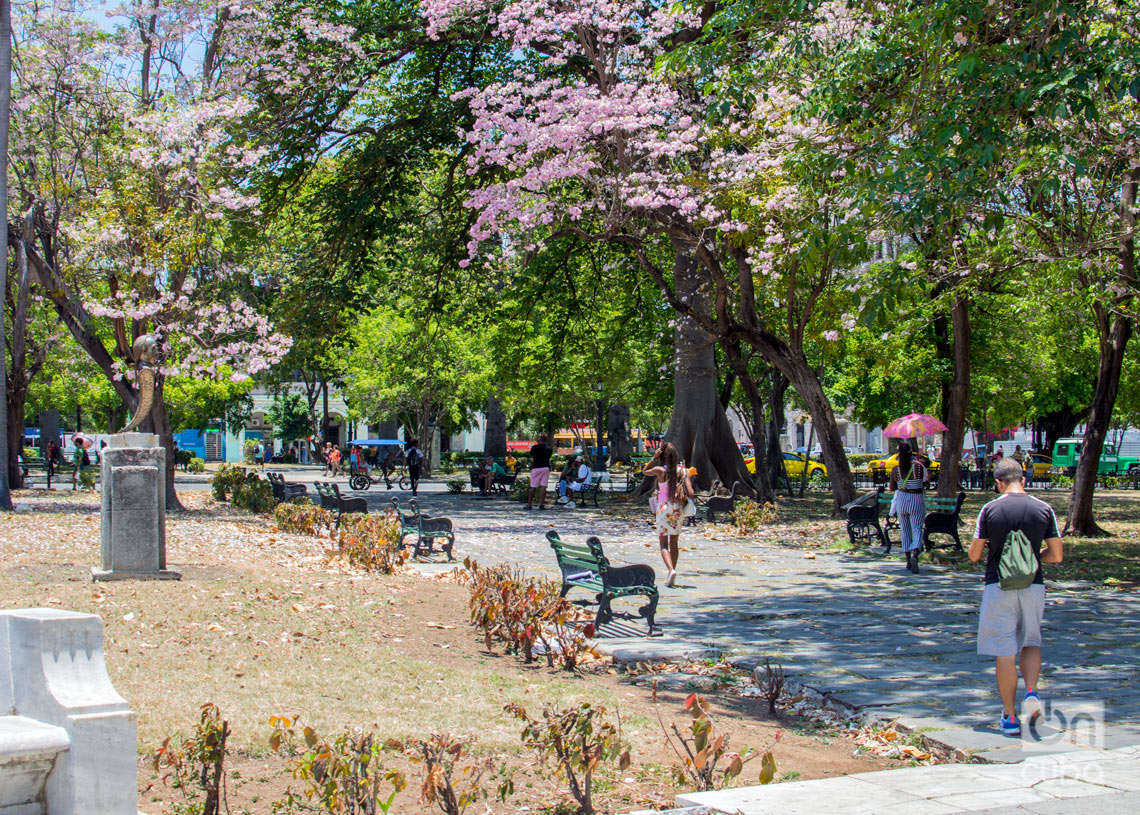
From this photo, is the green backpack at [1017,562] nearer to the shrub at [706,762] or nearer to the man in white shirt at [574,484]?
the shrub at [706,762]

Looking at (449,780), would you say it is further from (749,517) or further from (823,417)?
(823,417)

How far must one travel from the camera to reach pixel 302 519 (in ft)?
55.7

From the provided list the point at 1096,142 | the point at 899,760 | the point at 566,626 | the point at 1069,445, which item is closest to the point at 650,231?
the point at 1096,142

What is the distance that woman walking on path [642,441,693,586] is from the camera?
12602mm

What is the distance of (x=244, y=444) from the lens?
249 ft

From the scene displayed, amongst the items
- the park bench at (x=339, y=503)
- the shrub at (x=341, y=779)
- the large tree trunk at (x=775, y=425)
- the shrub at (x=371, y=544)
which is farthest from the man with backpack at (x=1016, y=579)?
the large tree trunk at (x=775, y=425)

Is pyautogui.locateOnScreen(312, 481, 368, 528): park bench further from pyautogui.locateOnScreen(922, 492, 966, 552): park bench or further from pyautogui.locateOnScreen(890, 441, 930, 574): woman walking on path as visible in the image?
pyautogui.locateOnScreen(922, 492, 966, 552): park bench

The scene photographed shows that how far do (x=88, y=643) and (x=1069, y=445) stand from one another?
53.4 m

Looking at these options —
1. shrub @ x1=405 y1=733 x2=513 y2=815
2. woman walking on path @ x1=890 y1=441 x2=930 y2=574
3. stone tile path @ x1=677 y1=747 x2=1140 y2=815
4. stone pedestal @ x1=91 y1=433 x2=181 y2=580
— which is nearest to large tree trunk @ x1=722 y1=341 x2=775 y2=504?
woman walking on path @ x1=890 y1=441 x2=930 y2=574

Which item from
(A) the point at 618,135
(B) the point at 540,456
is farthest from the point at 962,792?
(B) the point at 540,456

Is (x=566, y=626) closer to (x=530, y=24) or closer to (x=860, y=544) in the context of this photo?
(x=860, y=544)

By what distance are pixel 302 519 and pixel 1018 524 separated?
12.6 m

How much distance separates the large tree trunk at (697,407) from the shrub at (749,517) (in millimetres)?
4709

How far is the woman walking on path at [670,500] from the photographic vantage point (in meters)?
12.6
